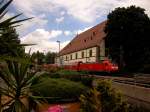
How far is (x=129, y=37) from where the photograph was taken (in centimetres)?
5606

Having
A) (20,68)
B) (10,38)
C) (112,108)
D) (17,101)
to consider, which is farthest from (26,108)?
(112,108)

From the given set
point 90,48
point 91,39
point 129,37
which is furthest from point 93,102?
point 91,39

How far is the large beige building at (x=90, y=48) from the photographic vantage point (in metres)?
74.0

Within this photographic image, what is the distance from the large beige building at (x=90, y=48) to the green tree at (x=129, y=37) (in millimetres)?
5345

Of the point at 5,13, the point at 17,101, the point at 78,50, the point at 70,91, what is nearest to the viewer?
the point at 5,13

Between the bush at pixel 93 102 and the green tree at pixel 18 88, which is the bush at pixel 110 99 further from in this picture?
the green tree at pixel 18 88

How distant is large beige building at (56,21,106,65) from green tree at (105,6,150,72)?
5.34m

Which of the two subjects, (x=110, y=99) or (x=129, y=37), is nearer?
(x=110, y=99)

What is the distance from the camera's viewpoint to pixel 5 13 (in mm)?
6098

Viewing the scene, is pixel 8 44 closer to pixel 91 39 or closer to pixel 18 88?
pixel 18 88

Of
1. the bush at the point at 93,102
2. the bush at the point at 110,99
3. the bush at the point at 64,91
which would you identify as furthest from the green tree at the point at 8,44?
the bush at the point at 64,91

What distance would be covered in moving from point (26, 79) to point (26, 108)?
631 millimetres

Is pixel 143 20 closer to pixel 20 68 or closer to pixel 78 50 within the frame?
pixel 78 50

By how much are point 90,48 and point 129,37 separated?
Result: 2339cm
